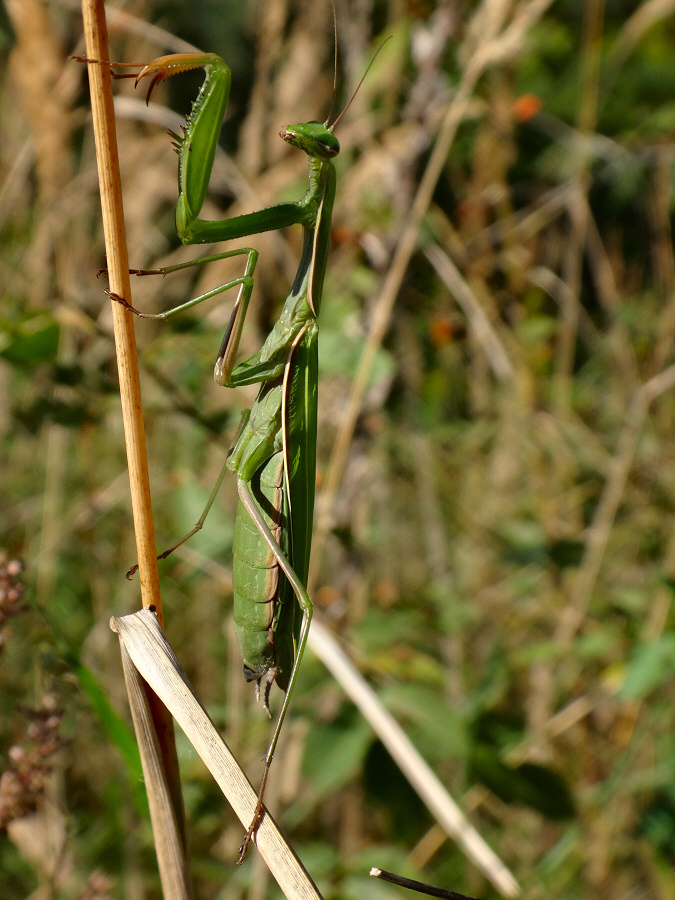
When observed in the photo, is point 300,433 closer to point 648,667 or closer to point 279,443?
point 279,443

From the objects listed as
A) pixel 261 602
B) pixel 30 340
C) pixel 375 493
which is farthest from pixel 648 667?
pixel 30 340

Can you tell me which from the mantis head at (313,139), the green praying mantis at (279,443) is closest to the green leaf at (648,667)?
the green praying mantis at (279,443)

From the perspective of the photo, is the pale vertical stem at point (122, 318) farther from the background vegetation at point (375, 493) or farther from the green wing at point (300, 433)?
the background vegetation at point (375, 493)

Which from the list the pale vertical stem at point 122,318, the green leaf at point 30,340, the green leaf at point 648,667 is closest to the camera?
the pale vertical stem at point 122,318

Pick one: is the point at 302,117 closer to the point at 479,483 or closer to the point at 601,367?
the point at 479,483

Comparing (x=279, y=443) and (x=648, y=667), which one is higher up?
(x=279, y=443)

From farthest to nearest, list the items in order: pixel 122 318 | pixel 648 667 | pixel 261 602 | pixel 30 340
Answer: pixel 648 667
pixel 30 340
pixel 261 602
pixel 122 318

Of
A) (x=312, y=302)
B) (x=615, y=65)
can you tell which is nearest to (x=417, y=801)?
(x=312, y=302)
